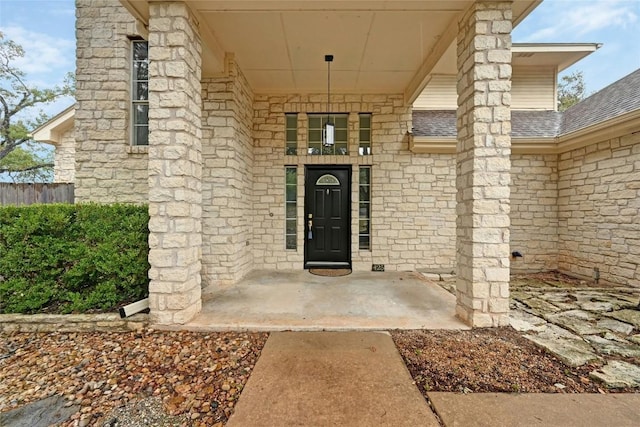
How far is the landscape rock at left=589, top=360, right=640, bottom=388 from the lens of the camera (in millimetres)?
1876

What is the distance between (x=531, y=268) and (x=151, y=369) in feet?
20.9

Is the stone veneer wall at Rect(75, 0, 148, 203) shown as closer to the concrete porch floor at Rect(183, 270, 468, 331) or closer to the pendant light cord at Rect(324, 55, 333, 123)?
the concrete porch floor at Rect(183, 270, 468, 331)

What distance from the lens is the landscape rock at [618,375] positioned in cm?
188

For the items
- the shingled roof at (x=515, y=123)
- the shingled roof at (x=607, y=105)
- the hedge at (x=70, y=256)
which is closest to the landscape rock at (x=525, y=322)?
the shingled roof at (x=515, y=123)

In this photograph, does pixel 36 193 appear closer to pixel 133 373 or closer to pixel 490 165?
pixel 133 373

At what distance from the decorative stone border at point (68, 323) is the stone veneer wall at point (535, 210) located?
248 inches

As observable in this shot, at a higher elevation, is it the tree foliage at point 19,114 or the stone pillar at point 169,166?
the tree foliage at point 19,114

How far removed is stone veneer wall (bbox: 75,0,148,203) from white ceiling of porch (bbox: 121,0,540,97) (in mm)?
1768

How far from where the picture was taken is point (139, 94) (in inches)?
186

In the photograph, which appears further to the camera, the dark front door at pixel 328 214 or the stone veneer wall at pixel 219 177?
the dark front door at pixel 328 214

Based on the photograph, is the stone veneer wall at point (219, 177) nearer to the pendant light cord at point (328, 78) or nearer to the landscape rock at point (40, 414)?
the pendant light cord at point (328, 78)

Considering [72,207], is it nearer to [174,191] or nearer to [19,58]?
[174,191]

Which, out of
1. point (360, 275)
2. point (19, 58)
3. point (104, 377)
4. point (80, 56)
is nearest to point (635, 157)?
point (360, 275)

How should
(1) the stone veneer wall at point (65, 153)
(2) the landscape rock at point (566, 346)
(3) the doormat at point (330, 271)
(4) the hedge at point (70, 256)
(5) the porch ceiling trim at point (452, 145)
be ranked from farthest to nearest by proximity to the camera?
(1) the stone veneer wall at point (65, 153) < (5) the porch ceiling trim at point (452, 145) < (3) the doormat at point (330, 271) < (4) the hedge at point (70, 256) < (2) the landscape rock at point (566, 346)
